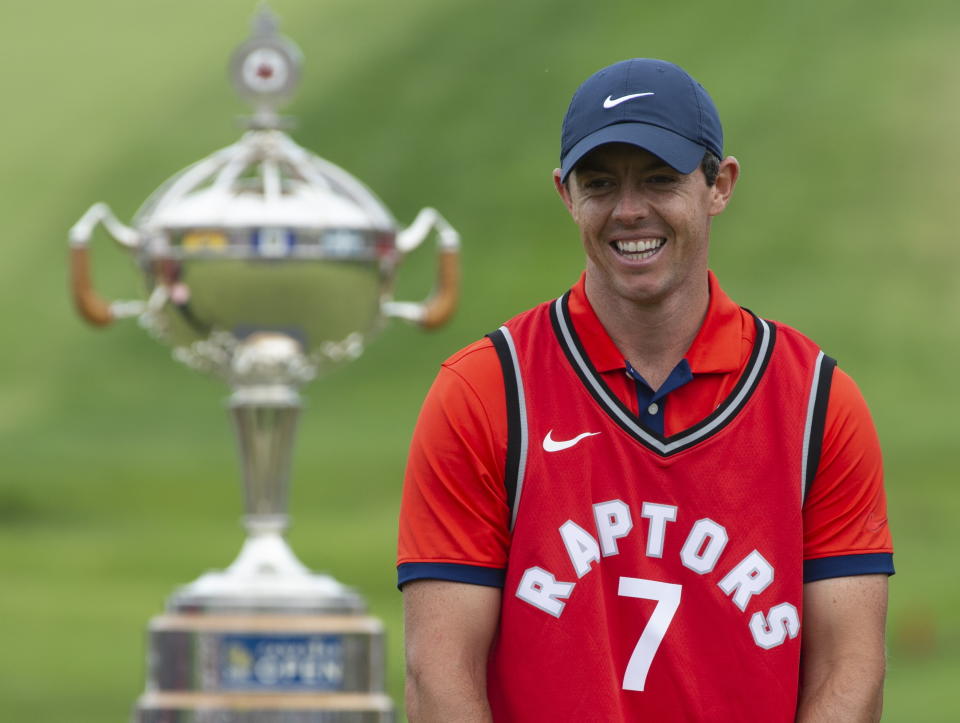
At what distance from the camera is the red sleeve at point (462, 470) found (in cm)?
290

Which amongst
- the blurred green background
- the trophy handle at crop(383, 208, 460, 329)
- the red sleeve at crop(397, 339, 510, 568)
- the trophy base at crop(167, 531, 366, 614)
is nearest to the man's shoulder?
the red sleeve at crop(397, 339, 510, 568)

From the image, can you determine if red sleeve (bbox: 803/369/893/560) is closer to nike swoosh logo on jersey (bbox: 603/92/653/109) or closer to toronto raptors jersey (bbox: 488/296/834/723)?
toronto raptors jersey (bbox: 488/296/834/723)

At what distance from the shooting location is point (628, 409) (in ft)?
9.75

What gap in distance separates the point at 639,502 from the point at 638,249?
0.35m

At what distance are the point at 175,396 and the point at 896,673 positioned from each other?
16.0 metres

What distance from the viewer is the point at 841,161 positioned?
33.6m

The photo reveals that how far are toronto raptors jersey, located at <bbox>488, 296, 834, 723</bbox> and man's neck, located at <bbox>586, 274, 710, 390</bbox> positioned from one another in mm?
107

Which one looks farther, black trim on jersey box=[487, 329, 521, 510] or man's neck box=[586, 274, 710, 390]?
man's neck box=[586, 274, 710, 390]

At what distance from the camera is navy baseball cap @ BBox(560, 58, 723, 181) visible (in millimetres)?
2912

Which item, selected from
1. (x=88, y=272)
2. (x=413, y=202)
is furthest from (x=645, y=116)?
(x=413, y=202)

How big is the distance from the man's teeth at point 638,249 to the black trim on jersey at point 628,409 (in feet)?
0.44

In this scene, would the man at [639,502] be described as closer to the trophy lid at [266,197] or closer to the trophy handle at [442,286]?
the trophy lid at [266,197]

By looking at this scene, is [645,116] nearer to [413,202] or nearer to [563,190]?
[563,190]

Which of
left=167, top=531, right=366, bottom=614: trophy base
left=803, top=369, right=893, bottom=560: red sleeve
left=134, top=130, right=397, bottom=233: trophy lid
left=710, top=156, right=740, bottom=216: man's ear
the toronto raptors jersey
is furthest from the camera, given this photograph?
left=134, top=130, right=397, bottom=233: trophy lid
